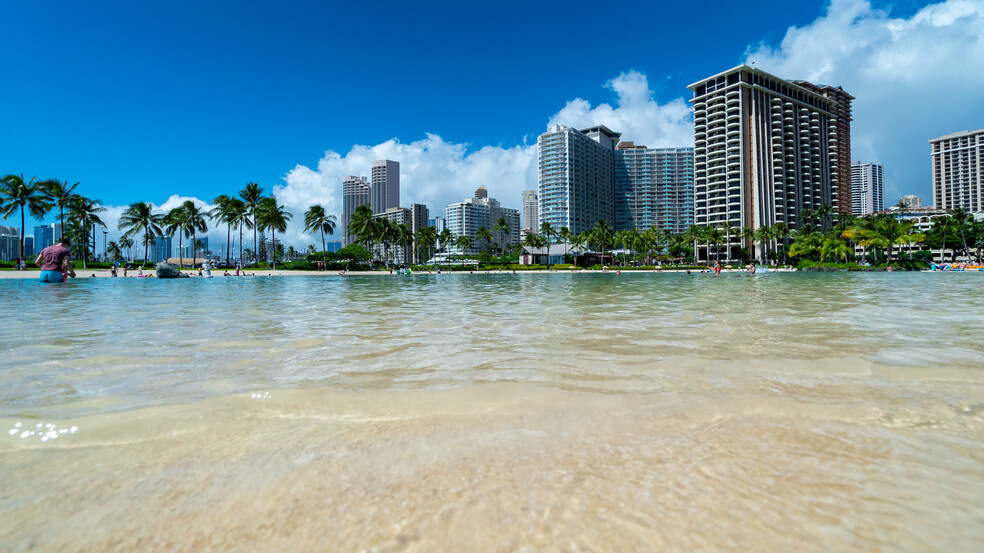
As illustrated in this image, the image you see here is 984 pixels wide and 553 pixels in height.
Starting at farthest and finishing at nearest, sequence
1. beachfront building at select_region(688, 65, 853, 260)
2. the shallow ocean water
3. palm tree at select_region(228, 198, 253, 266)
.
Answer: beachfront building at select_region(688, 65, 853, 260), palm tree at select_region(228, 198, 253, 266), the shallow ocean water

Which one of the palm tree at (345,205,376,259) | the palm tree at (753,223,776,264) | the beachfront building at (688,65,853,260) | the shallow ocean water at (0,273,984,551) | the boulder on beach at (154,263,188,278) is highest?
the beachfront building at (688,65,853,260)

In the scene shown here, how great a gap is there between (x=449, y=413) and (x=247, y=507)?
5.05 feet

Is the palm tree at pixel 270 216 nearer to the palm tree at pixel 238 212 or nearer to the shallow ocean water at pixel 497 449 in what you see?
the palm tree at pixel 238 212

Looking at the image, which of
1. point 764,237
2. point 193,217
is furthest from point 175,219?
point 764,237

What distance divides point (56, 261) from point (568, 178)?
6178 inches

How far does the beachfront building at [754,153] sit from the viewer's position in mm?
113062

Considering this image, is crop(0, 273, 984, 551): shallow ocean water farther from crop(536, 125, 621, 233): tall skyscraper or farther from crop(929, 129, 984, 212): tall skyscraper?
crop(929, 129, 984, 212): tall skyscraper

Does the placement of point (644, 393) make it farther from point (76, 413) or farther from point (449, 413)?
point (76, 413)

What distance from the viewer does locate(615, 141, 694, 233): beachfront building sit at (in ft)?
634

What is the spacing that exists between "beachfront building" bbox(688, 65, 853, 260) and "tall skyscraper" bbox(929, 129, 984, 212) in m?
113

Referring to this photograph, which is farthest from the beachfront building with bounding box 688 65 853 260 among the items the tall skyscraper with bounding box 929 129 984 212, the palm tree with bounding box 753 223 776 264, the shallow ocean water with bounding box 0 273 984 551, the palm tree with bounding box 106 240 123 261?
the palm tree with bounding box 106 240 123 261

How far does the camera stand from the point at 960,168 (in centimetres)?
18875

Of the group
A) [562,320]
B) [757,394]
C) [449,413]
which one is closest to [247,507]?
[449,413]

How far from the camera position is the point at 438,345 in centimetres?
637
